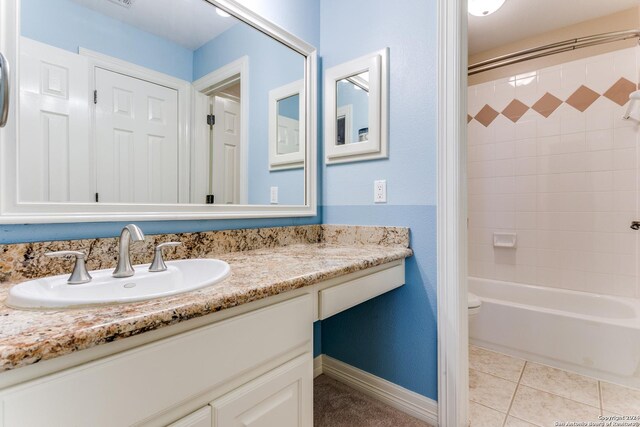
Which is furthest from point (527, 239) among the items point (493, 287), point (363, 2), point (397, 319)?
point (363, 2)

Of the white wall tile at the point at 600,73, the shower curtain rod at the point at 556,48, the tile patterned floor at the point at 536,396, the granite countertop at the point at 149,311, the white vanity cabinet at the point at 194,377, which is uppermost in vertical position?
the shower curtain rod at the point at 556,48

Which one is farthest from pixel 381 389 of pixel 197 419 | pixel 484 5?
pixel 484 5

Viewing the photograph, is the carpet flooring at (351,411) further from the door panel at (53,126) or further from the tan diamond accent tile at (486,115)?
the tan diamond accent tile at (486,115)

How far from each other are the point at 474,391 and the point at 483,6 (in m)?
2.18

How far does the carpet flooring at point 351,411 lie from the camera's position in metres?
1.39

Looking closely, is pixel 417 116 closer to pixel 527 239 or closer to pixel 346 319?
pixel 346 319

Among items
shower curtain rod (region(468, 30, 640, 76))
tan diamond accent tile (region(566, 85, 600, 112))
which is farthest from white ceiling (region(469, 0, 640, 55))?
tan diamond accent tile (region(566, 85, 600, 112))

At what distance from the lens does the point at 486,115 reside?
106 inches

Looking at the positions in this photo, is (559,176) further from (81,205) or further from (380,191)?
(81,205)

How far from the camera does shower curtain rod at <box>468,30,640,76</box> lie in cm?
203

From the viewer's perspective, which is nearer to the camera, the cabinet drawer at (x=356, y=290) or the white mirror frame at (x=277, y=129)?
the cabinet drawer at (x=356, y=290)

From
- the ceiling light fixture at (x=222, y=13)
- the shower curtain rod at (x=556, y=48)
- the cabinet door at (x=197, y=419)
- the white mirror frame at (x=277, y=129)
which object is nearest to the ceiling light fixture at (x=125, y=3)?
the ceiling light fixture at (x=222, y=13)

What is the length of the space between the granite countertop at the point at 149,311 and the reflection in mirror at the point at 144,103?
244 millimetres

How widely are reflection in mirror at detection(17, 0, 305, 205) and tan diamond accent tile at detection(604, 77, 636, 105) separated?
90.6 inches
